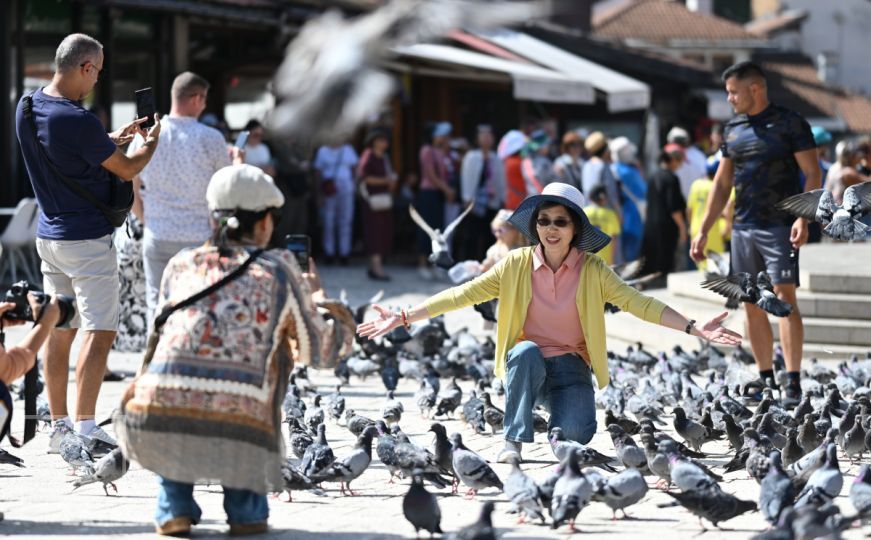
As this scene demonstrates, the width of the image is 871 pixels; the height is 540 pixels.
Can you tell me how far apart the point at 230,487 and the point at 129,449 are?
39cm

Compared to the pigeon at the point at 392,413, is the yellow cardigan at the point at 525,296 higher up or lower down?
higher up

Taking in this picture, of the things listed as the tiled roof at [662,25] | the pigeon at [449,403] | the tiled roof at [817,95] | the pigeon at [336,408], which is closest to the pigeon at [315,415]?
the pigeon at [336,408]

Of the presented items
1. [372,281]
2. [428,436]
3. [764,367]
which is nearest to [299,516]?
[428,436]

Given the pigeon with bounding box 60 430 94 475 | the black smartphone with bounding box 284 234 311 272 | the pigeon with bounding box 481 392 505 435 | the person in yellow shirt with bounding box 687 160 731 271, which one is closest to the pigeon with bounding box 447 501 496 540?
the black smartphone with bounding box 284 234 311 272

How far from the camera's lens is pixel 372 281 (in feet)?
58.8

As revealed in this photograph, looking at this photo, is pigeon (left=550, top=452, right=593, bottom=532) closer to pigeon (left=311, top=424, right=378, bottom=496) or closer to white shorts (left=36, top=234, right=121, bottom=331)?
pigeon (left=311, top=424, right=378, bottom=496)

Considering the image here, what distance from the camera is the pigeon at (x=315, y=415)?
8.26 metres

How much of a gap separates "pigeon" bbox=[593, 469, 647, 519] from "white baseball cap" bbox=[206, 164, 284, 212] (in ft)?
5.65

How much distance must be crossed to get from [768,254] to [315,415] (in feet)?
9.49

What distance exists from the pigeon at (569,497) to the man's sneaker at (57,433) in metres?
2.60

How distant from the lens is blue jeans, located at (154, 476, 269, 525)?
5633 millimetres

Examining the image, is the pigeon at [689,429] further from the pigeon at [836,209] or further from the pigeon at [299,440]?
the pigeon at [299,440]

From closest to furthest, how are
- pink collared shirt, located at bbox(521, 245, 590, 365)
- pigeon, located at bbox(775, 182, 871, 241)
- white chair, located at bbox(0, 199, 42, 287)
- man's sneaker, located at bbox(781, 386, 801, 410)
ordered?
pink collared shirt, located at bbox(521, 245, 590, 365) → pigeon, located at bbox(775, 182, 871, 241) → man's sneaker, located at bbox(781, 386, 801, 410) → white chair, located at bbox(0, 199, 42, 287)

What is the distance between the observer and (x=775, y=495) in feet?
18.7
